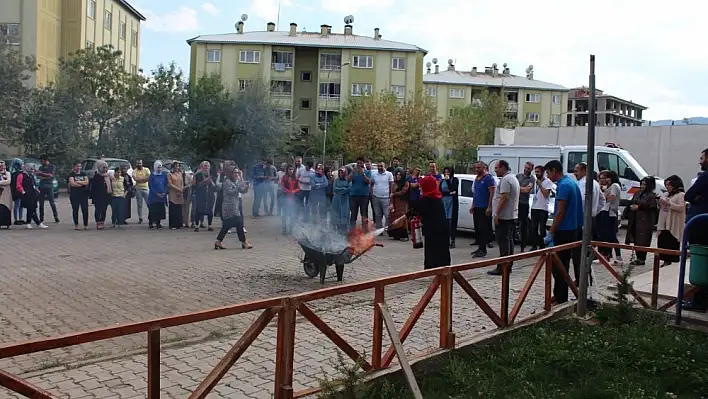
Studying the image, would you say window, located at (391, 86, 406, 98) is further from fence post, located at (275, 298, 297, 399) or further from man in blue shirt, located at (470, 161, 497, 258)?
fence post, located at (275, 298, 297, 399)

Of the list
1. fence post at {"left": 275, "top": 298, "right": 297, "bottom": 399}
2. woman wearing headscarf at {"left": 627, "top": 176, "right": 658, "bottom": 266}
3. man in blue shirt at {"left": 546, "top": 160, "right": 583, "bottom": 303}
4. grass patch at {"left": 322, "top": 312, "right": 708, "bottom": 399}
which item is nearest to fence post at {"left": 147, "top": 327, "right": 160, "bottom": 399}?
fence post at {"left": 275, "top": 298, "right": 297, "bottom": 399}

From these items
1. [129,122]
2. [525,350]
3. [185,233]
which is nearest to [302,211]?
[185,233]

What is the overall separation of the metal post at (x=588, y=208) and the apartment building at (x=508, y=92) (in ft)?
257

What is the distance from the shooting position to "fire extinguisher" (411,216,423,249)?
9572 millimetres

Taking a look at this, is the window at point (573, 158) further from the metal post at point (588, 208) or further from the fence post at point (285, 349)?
the fence post at point (285, 349)

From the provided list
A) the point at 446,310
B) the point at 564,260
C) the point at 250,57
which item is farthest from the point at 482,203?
the point at 250,57

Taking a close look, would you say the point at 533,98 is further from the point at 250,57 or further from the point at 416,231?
the point at 416,231

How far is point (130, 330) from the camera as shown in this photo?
3.56 meters

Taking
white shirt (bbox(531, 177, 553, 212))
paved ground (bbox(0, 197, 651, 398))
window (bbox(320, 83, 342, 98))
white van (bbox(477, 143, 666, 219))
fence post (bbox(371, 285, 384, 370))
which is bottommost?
paved ground (bbox(0, 197, 651, 398))

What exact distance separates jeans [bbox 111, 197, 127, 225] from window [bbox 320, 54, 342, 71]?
52040 mm

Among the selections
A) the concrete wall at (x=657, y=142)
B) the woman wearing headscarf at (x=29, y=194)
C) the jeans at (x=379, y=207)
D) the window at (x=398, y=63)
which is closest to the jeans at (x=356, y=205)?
the jeans at (x=379, y=207)

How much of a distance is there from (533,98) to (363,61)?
3226cm

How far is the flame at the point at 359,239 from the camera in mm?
9422

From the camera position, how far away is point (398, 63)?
6669 cm
